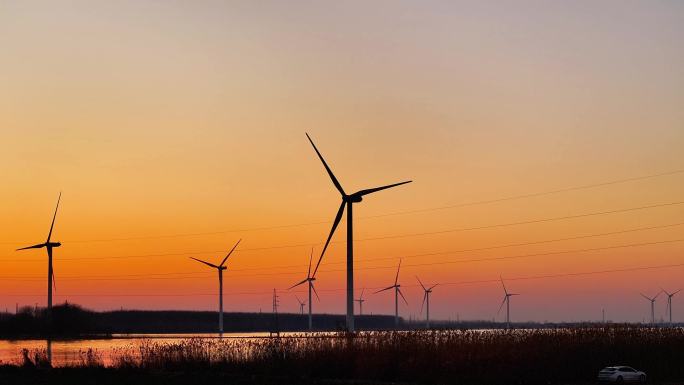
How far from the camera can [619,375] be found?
48625mm

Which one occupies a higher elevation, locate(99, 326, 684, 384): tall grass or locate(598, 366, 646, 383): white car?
locate(99, 326, 684, 384): tall grass

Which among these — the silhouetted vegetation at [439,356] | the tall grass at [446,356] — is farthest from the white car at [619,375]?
the tall grass at [446,356]

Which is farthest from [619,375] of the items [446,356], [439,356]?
[439,356]

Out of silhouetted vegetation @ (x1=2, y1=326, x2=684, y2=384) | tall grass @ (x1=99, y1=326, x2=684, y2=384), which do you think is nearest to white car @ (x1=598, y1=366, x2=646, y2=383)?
silhouetted vegetation @ (x1=2, y1=326, x2=684, y2=384)

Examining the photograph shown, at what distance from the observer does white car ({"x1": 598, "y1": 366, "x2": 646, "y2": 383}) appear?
159 ft

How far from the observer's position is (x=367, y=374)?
169 ft

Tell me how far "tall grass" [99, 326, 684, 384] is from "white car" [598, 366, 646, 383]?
288 cm

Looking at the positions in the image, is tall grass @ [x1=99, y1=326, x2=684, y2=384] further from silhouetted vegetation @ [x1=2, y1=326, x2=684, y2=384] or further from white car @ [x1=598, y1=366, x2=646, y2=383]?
white car @ [x1=598, y1=366, x2=646, y2=383]

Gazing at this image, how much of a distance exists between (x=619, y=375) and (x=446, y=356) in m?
8.93

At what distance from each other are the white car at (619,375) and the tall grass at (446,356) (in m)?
2.88

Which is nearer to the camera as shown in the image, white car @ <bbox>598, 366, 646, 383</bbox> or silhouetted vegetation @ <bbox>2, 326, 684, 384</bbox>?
white car @ <bbox>598, 366, 646, 383</bbox>

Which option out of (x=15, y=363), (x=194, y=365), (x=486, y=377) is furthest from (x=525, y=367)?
(x=15, y=363)

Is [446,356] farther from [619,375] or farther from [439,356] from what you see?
[619,375]

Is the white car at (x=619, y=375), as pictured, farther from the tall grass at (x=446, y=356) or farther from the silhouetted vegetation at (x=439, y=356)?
the tall grass at (x=446, y=356)
